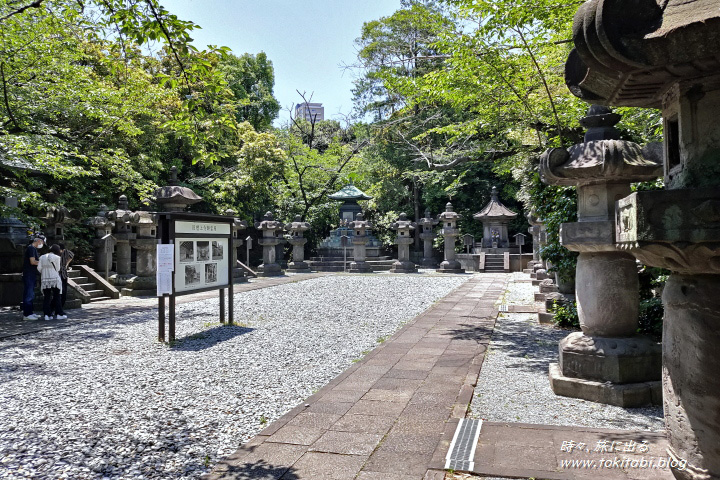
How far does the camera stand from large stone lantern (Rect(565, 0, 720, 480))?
1.99 metres

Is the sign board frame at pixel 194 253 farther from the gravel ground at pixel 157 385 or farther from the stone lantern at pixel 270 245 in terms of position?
the stone lantern at pixel 270 245

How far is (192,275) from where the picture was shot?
778cm

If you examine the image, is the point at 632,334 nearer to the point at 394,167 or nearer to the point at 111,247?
the point at 111,247

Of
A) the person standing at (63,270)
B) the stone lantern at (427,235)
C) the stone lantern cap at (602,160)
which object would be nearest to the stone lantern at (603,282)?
the stone lantern cap at (602,160)

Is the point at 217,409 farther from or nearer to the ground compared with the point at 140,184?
nearer to the ground

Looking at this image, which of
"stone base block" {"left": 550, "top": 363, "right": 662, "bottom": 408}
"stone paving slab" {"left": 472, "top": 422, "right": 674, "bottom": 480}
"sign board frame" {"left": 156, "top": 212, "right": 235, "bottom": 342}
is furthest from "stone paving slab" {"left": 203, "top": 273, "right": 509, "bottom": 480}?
"sign board frame" {"left": 156, "top": 212, "right": 235, "bottom": 342}

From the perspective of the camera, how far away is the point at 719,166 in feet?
7.05

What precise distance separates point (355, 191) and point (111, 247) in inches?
608

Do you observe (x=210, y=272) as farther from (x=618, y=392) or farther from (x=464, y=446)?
(x=618, y=392)

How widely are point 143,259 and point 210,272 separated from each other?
22.8 ft

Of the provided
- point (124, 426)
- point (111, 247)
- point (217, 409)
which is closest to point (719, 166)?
point (217, 409)

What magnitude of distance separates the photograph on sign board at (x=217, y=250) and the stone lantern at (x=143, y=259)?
626 cm

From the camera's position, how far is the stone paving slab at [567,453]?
2.91 metres

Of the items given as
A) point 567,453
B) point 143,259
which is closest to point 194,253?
point 567,453
